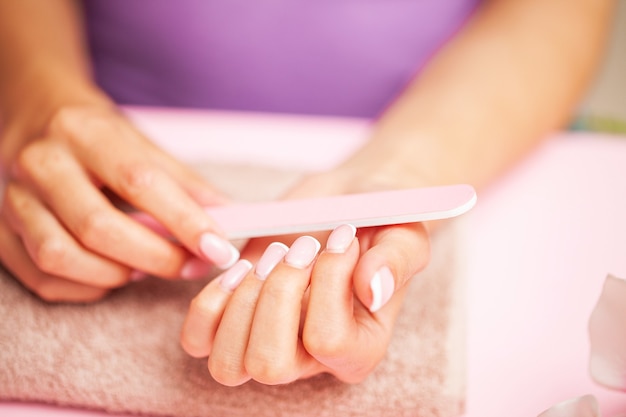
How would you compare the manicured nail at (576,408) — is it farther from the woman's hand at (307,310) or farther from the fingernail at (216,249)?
the fingernail at (216,249)

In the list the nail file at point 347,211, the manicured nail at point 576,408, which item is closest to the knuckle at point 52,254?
the nail file at point 347,211

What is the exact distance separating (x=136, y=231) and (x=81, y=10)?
57cm

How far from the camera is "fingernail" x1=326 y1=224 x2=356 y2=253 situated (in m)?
0.32

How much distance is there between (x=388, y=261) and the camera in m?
0.31

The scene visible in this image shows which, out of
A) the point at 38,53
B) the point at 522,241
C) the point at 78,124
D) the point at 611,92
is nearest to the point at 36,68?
the point at 38,53

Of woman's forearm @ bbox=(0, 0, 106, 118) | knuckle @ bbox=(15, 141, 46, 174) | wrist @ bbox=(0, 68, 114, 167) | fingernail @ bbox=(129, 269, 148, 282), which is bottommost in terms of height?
fingernail @ bbox=(129, 269, 148, 282)

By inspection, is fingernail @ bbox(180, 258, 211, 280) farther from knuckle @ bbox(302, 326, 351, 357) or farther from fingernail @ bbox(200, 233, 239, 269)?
knuckle @ bbox(302, 326, 351, 357)

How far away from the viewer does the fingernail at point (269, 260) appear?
33cm

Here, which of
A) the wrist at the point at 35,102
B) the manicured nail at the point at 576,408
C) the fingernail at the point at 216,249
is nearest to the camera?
the manicured nail at the point at 576,408

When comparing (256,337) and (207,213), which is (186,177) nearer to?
(207,213)

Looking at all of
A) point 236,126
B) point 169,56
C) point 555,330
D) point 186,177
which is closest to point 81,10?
point 169,56

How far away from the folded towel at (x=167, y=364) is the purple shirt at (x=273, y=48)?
42 centimetres

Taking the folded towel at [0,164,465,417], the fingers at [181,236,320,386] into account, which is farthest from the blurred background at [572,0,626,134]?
the fingers at [181,236,320,386]

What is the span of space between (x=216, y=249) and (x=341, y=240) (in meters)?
0.10
